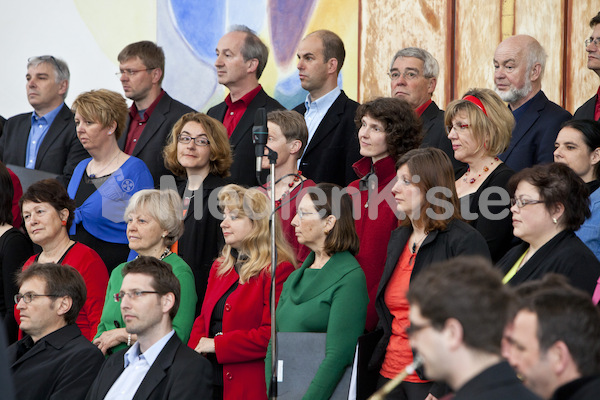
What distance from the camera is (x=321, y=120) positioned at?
19.4 ft

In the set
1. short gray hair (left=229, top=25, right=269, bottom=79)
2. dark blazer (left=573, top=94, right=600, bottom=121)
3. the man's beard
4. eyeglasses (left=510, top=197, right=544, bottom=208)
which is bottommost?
eyeglasses (left=510, top=197, right=544, bottom=208)

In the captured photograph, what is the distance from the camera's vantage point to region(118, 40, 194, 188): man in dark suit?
6227 millimetres

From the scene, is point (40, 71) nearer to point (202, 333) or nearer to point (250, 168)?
point (250, 168)

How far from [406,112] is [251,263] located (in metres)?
1.15

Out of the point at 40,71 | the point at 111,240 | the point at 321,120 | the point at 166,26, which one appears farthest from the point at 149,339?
the point at 166,26

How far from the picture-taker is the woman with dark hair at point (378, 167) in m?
4.46

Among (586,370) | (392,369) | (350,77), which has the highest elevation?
(350,77)

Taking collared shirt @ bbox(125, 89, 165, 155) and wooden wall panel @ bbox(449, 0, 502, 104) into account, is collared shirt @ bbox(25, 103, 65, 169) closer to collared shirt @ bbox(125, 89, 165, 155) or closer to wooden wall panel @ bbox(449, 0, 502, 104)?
collared shirt @ bbox(125, 89, 165, 155)

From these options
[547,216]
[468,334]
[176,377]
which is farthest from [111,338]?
[468,334]

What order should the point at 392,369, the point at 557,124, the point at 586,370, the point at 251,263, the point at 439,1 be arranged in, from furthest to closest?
the point at 439,1 < the point at 557,124 < the point at 251,263 < the point at 392,369 < the point at 586,370

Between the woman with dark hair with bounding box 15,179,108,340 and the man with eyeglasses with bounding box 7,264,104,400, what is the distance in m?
0.40

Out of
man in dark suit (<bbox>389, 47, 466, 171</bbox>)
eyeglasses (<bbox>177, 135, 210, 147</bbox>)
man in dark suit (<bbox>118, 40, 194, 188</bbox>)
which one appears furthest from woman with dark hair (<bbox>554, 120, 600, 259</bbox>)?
man in dark suit (<bbox>118, 40, 194, 188</bbox>)

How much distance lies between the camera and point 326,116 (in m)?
5.89

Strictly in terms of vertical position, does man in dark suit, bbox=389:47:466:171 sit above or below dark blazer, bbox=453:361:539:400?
above
